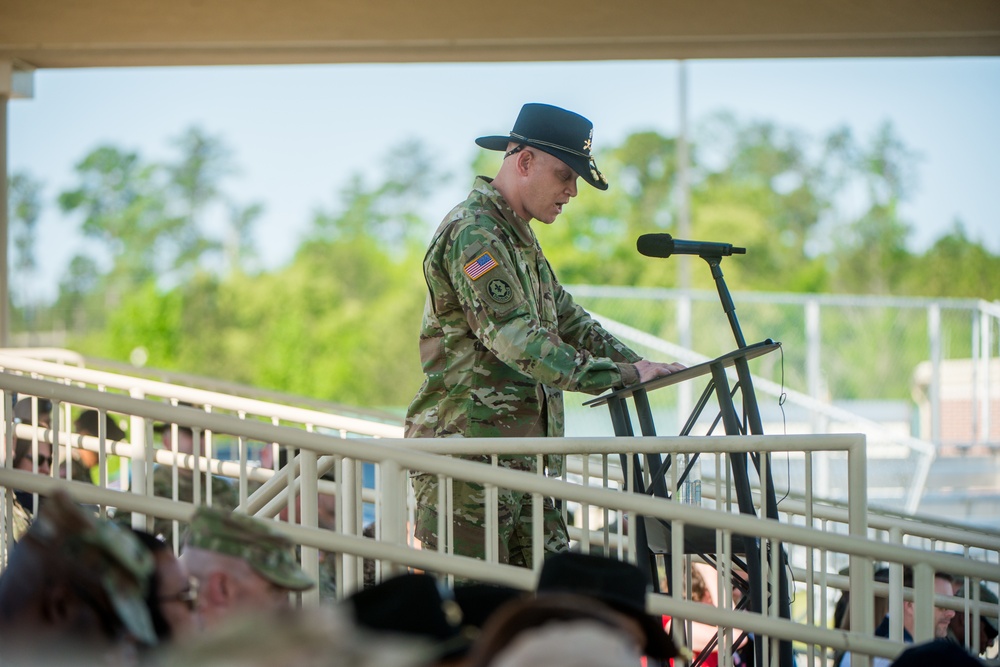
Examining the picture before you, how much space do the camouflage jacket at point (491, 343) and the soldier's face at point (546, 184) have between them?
7 centimetres

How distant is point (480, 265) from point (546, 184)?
0.40 metres

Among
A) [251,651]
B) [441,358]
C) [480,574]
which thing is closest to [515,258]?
[441,358]

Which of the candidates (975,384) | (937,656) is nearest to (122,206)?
(975,384)

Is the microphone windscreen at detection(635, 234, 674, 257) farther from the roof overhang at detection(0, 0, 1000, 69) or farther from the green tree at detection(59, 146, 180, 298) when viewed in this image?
the green tree at detection(59, 146, 180, 298)

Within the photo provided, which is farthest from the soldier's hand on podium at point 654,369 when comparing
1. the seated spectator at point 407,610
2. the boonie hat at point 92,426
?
the boonie hat at point 92,426

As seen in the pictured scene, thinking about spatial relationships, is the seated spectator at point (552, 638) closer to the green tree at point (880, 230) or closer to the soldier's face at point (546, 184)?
the soldier's face at point (546, 184)

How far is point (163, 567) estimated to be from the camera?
85.7 inches

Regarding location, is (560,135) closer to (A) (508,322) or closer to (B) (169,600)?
(A) (508,322)

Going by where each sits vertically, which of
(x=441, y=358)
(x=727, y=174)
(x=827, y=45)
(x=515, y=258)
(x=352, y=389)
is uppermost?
(x=727, y=174)

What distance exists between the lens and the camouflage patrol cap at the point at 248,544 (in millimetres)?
2250

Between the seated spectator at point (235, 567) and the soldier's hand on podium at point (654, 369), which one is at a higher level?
the soldier's hand on podium at point (654, 369)

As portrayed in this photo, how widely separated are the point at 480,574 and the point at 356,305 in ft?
100

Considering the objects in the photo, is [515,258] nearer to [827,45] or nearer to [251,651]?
[251,651]

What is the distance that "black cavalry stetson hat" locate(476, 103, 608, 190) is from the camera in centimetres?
354
